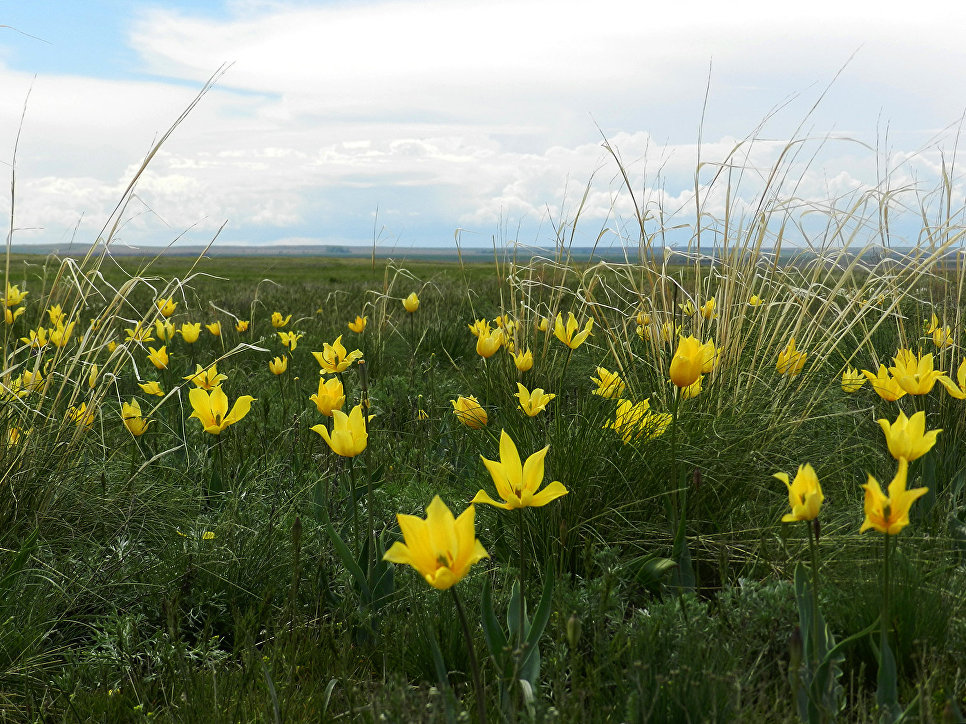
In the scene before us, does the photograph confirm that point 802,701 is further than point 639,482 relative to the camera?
No

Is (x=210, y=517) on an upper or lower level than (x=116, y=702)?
upper

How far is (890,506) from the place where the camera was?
125cm

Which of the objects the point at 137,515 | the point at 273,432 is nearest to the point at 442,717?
the point at 137,515

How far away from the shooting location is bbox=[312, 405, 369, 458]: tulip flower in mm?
1739

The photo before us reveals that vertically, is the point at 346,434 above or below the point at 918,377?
below

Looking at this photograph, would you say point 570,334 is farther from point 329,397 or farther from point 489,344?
point 329,397

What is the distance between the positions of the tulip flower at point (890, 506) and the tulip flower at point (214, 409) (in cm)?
173

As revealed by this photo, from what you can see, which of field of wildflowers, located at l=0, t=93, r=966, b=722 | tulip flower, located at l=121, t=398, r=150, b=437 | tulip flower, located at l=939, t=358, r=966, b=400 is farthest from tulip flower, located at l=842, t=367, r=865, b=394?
tulip flower, located at l=121, t=398, r=150, b=437

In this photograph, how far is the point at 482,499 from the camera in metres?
1.37

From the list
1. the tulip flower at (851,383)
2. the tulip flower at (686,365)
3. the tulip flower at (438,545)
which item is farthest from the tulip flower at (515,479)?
the tulip flower at (851,383)

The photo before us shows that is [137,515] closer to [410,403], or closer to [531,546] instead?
[531,546]

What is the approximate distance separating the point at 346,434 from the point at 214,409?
83cm

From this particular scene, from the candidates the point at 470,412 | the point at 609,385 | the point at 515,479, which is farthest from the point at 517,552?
the point at 515,479

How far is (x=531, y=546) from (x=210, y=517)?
109 centimetres
